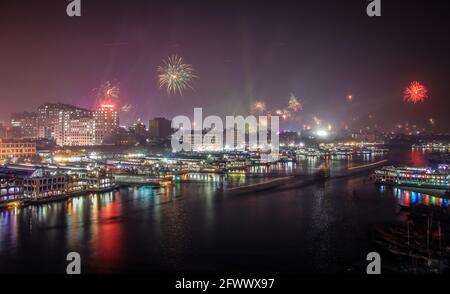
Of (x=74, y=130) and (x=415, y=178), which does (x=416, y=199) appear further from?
(x=74, y=130)

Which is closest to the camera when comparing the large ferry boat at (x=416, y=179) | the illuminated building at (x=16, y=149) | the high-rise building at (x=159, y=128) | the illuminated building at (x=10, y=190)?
the illuminated building at (x=10, y=190)

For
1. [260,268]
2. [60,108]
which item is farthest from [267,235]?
[60,108]

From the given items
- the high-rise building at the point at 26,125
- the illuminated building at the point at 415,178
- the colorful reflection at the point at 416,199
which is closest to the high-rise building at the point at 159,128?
the high-rise building at the point at 26,125

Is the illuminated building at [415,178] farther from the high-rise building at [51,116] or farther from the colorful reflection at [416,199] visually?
the high-rise building at [51,116]

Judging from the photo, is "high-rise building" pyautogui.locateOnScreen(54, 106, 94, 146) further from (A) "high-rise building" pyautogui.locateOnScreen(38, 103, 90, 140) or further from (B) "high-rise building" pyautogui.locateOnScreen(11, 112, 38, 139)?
(B) "high-rise building" pyautogui.locateOnScreen(11, 112, 38, 139)

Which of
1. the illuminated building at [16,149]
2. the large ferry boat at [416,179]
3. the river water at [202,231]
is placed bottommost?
the river water at [202,231]

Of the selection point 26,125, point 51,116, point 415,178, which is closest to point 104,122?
point 51,116
